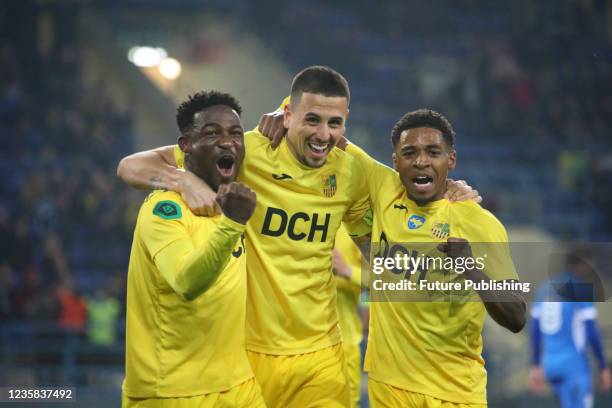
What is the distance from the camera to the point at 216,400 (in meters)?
3.94

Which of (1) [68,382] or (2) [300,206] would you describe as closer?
(2) [300,206]

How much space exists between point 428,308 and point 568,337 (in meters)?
4.75

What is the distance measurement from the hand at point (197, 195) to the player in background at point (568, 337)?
17.2 ft

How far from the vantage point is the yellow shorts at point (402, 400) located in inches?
171

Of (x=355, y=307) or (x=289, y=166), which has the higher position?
(x=289, y=166)

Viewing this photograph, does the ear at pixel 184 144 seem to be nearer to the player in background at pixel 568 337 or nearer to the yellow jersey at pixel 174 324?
the yellow jersey at pixel 174 324

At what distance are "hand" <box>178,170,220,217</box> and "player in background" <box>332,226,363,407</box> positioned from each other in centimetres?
202

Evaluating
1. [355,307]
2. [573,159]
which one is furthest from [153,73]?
[355,307]

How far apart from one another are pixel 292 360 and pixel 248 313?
0.32 metres

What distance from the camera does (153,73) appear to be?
1912 cm

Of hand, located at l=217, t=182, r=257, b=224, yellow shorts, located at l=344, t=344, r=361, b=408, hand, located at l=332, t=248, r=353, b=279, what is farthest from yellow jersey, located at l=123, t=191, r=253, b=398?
yellow shorts, located at l=344, t=344, r=361, b=408

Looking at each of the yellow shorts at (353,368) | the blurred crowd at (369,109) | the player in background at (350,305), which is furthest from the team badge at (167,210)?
the blurred crowd at (369,109)

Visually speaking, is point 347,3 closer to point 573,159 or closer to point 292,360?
point 573,159

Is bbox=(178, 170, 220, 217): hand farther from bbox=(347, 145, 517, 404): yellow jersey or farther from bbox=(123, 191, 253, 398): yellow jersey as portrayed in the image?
bbox=(347, 145, 517, 404): yellow jersey
